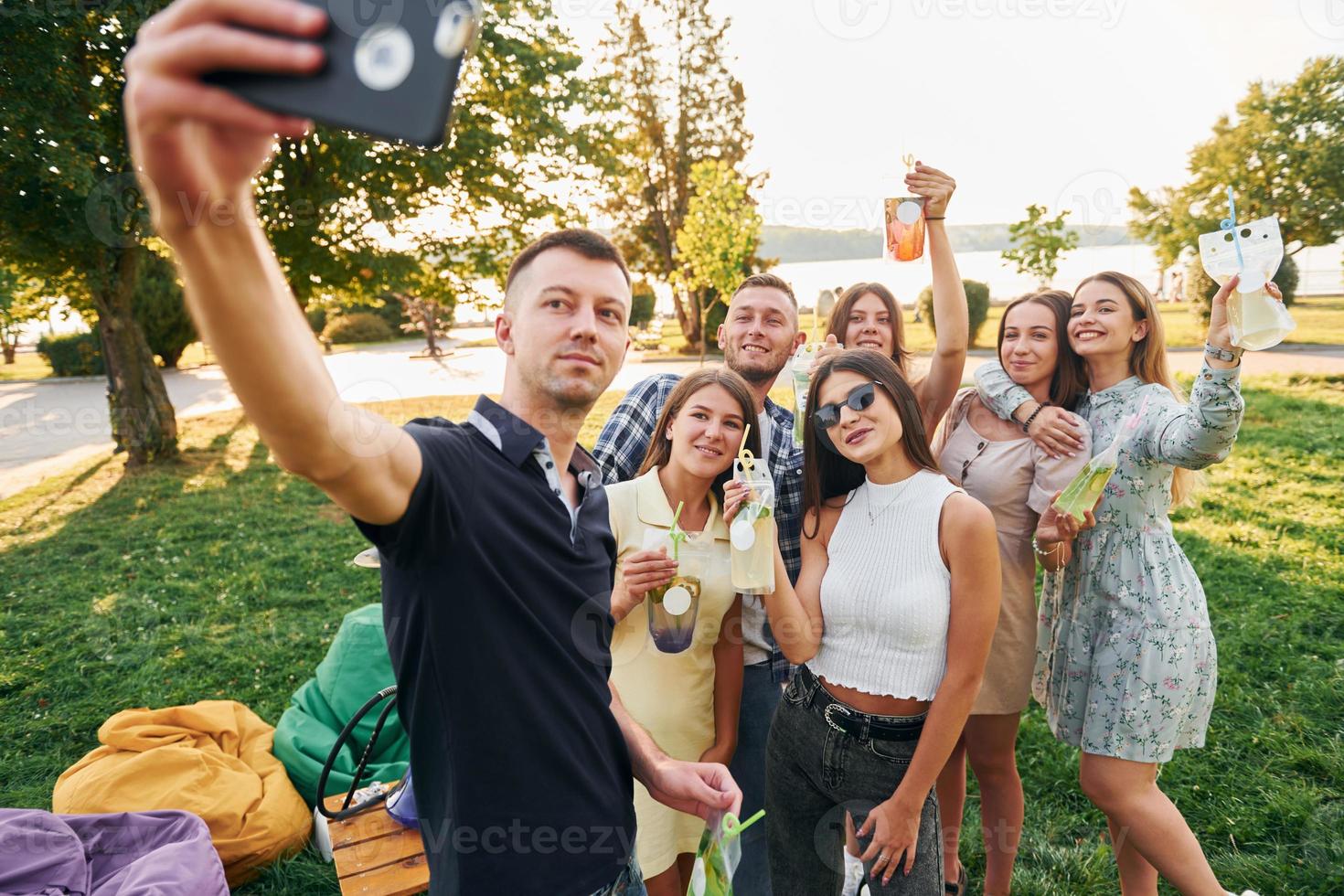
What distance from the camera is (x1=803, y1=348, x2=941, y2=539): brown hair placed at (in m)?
2.46

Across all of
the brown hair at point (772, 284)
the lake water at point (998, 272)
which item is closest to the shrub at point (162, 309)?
the lake water at point (998, 272)

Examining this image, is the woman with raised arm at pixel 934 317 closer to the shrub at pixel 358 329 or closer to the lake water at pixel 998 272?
the lake water at pixel 998 272

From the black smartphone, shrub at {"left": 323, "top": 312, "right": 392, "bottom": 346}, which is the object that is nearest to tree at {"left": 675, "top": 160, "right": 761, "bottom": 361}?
the black smartphone

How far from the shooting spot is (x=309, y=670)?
5281 mm

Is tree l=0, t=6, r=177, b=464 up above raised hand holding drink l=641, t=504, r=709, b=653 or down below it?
above

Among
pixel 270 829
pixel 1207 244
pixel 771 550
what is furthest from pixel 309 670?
pixel 1207 244

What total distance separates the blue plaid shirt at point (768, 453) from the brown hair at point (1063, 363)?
1021 mm

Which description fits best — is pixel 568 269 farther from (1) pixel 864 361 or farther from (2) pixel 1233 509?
(2) pixel 1233 509

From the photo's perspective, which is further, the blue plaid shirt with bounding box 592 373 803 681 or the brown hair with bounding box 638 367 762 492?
the blue plaid shirt with bounding box 592 373 803 681

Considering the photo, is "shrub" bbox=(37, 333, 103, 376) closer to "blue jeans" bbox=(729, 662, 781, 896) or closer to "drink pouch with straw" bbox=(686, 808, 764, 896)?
"blue jeans" bbox=(729, 662, 781, 896)

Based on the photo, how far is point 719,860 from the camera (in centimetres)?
166

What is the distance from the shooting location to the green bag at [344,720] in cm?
369

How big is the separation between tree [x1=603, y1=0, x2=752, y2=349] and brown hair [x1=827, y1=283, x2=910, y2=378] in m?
21.0

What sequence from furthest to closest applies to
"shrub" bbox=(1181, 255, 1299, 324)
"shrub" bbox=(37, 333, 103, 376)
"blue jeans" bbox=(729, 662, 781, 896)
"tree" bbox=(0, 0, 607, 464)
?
"shrub" bbox=(37, 333, 103, 376)
"shrub" bbox=(1181, 255, 1299, 324)
"tree" bbox=(0, 0, 607, 464)
"blue jeans" bbox=(729, 662, 781, 896)
